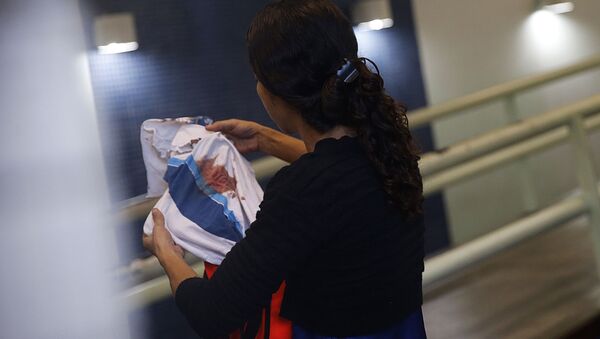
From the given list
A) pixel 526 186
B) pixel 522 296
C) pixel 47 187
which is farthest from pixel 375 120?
pixel 526 186

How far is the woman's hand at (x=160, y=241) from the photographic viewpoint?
109 centimetres

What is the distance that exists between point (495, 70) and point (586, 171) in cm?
47

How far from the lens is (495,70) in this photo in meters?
2.96

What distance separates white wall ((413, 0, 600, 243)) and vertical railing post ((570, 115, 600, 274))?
34cm

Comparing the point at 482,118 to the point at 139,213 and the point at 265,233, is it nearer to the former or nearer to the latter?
the point at 139,213

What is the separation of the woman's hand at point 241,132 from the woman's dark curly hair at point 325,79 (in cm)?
22

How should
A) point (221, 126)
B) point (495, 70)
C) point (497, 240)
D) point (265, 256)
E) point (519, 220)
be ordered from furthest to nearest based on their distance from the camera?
point (495, 70)
point (519, 220)
point (497, 240)
point (221, 126)
point (265, 256)

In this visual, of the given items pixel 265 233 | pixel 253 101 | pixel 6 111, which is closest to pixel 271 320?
pixel 265 233

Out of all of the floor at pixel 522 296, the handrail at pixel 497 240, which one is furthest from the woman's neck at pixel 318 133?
the floor at pixel 522 296

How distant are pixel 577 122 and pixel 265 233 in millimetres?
1884

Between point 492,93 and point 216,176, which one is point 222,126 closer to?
point 216,176

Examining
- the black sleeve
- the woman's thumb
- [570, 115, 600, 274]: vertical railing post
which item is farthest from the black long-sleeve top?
[570, 115, 600, 274]: vertical railing post

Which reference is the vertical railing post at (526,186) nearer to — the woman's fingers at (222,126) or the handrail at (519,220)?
the handrail at (519,220)

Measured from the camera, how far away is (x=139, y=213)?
1.30 m
